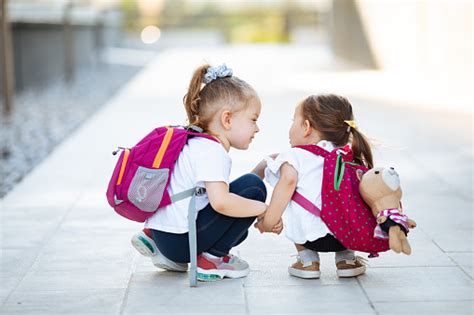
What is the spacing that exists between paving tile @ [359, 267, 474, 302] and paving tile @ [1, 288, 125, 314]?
1.03 m

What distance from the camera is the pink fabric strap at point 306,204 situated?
151 inches

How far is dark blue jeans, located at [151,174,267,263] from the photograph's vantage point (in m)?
3.81

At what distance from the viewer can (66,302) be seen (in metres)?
3.66

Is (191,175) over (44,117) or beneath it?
over

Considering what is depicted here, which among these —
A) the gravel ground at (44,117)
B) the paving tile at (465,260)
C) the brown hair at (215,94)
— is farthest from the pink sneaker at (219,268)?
the gravel ground at (44,117)

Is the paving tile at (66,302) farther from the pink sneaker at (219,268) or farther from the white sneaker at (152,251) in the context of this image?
the pink sneaker at (219,268)

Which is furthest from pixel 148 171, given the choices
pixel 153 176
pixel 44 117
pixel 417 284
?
pixel 44 117

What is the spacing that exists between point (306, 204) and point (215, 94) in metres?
0.59

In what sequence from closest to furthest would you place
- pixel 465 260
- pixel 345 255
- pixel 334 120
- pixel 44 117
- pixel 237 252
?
pixel 334 120
pixel 345 255
pixel 465 260
pixel 237 252
pixel 44 117

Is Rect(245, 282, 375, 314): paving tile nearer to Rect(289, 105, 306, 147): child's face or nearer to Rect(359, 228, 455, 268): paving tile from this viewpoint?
Rect(359, 228, 455, 268): paving tile

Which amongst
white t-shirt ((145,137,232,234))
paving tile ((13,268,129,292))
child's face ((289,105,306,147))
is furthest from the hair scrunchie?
paving tile ((13,268,129,292))

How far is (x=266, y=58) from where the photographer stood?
19016mm

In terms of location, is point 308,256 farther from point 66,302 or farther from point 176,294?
point 66,302

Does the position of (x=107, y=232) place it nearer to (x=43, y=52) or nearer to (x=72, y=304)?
(x=72, y=304)
